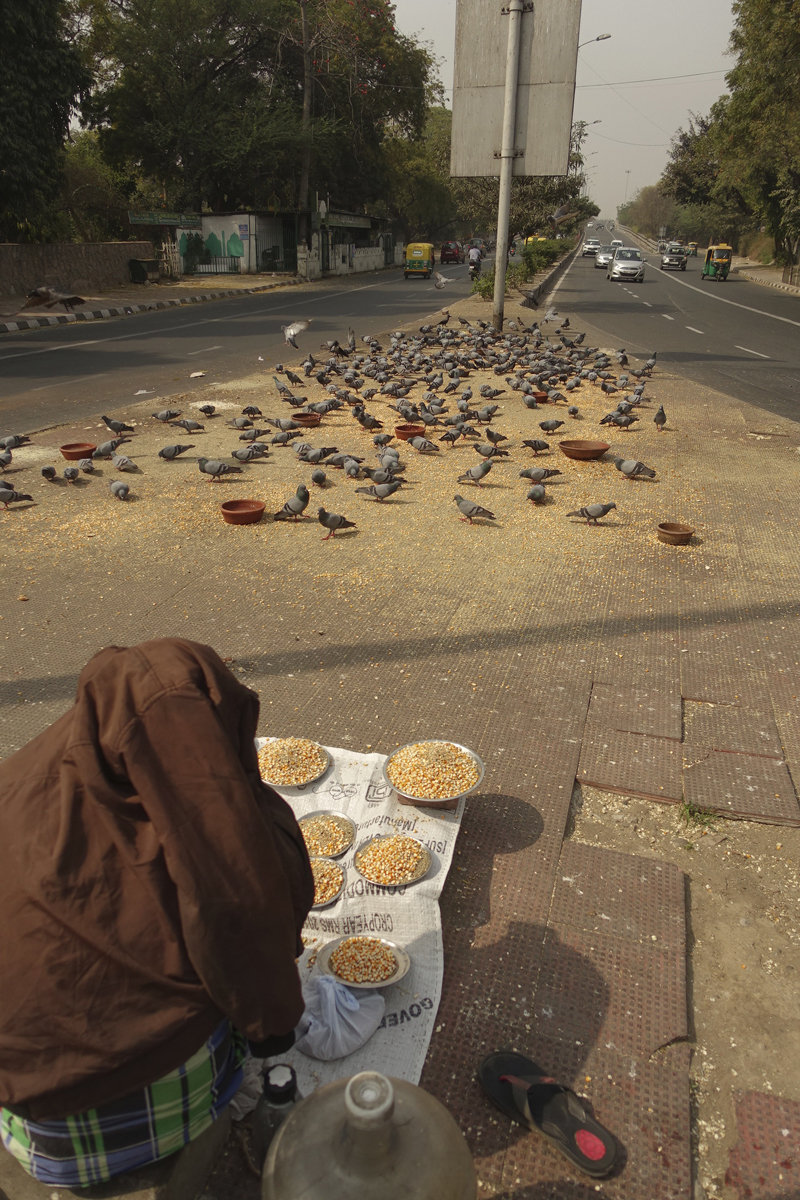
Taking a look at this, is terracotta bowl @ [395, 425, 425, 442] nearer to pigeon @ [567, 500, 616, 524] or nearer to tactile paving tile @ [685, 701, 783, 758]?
pigeon @ [567, 500, 616, 524]

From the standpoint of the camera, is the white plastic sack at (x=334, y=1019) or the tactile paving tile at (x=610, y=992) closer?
the white plastic sack at (x=334, y=1019)

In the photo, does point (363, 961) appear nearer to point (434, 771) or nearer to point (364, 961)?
point (364, 961)

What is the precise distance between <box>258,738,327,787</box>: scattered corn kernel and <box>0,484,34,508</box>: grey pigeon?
4.78 m

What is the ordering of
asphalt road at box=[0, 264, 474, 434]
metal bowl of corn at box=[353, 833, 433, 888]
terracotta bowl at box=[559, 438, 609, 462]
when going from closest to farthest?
metal bowl of corn at box=[353, 833, 433, 888] < terracotta bowl at box=[559, 438, 609, 462] < asphalt road at box=[0, 264, 474, 434]

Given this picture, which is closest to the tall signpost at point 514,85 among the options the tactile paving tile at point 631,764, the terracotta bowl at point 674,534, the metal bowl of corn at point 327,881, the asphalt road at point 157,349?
the asphalt road at point 157,349

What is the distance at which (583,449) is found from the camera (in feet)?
28.1

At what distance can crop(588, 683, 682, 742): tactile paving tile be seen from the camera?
3.88 meters

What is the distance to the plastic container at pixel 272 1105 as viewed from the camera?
1915 millimetres

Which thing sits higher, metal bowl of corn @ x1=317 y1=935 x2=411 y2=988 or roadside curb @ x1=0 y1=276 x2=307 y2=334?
roadside curb @ x1=0 y1=276 x2=307 y2=334

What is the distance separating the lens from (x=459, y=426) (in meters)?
9.30

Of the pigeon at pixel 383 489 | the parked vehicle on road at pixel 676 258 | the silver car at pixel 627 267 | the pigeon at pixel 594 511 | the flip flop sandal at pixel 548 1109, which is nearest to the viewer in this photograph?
the flip flop sandal at pixel 548 1109

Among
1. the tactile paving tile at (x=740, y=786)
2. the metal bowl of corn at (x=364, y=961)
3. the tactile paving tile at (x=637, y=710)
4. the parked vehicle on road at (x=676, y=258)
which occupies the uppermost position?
the parked vehicle on road at (x=676, y=258)

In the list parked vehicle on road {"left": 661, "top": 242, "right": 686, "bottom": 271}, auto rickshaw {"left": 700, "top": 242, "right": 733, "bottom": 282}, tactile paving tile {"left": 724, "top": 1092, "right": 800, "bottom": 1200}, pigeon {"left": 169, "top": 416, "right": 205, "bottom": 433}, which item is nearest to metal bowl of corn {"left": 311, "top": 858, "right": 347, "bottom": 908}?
tactile paving tile {"left": 724, "top": 1092, "right": 800, "bottom": 1200}

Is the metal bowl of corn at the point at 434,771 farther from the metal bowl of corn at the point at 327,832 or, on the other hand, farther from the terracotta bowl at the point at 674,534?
the terracotta bowl at the point at 674,534
